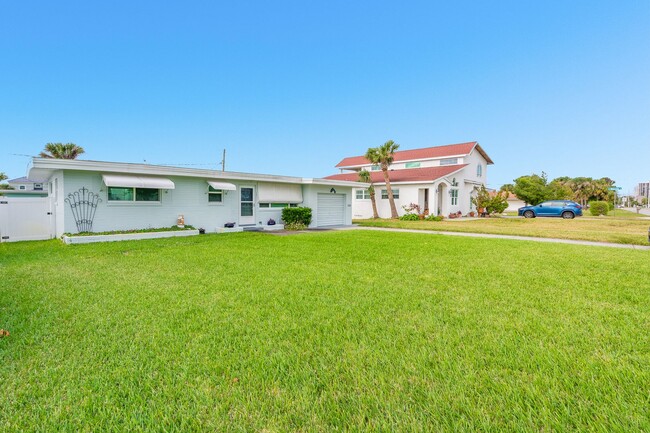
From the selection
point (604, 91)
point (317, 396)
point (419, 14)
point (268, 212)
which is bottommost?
point (317, 396)

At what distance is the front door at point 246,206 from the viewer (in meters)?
15.7

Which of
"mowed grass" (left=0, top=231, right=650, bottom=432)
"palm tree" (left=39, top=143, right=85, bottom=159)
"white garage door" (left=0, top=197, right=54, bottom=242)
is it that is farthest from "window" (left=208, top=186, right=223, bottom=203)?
"palm tree" (left=39, top=143, right=85, bottom=159)

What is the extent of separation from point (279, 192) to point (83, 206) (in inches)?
340

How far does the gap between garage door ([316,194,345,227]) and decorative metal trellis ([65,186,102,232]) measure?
11.0m

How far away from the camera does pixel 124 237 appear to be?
38.1ft

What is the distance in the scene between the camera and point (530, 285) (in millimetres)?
5242

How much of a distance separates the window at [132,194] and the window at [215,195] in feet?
7.35

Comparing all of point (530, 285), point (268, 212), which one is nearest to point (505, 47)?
point (268, 212)

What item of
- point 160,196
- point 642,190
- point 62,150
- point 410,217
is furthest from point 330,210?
point 642,190

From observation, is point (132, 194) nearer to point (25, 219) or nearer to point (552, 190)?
point (25, 219)

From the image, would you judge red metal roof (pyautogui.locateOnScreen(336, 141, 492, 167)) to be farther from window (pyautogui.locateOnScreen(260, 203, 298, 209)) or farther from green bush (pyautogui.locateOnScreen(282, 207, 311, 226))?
green bush (pyautogui.locateOnScreen(282, 207, 311, 226))

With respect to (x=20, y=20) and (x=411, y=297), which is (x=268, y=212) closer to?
(x=411, y=297)

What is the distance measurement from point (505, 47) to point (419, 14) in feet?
18.5

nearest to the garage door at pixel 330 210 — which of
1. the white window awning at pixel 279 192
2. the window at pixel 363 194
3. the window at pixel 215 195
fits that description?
the white window awning at pixel 279 192
